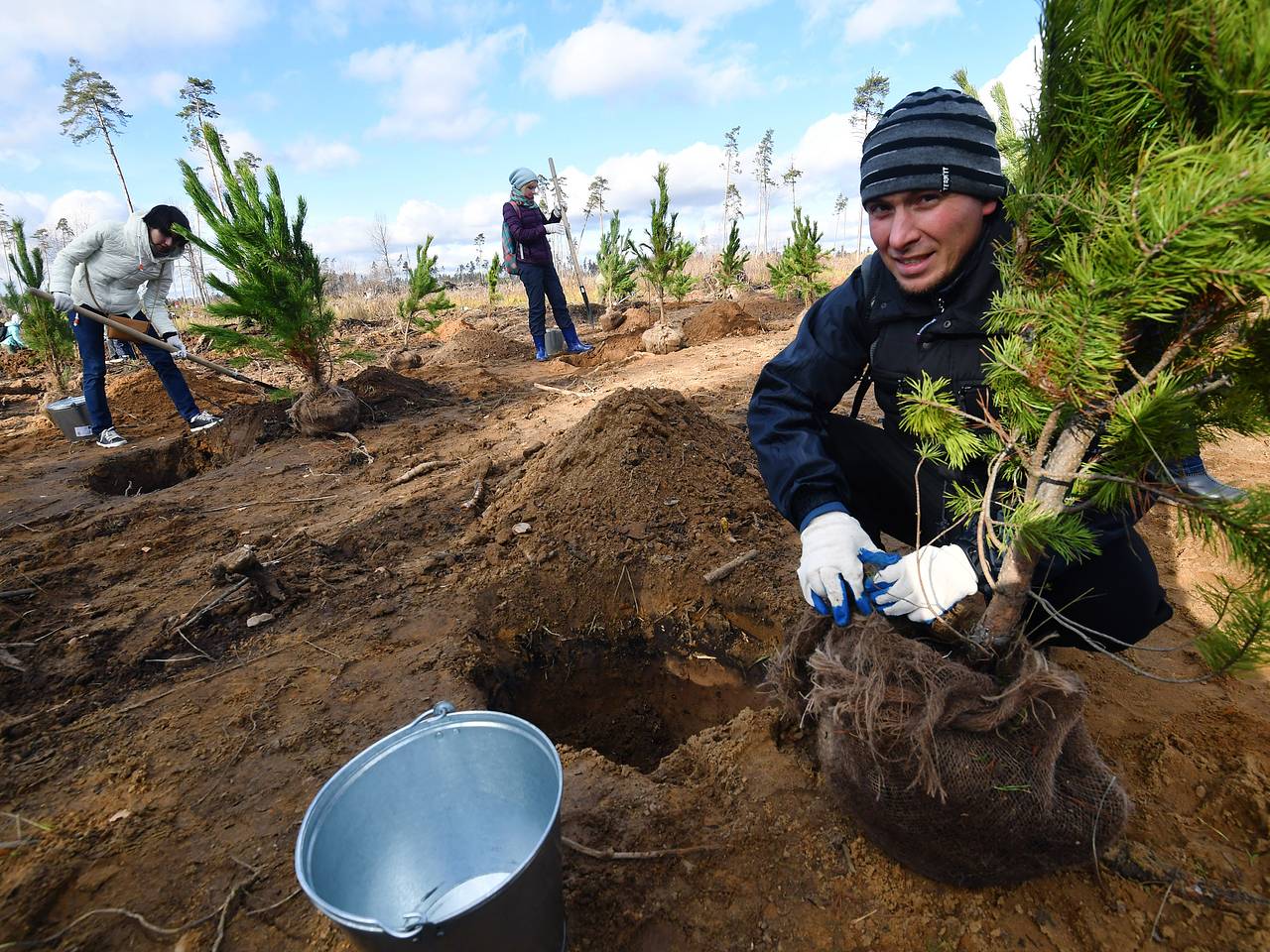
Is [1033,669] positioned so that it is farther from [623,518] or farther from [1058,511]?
[623,518]

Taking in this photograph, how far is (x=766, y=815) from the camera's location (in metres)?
1.52

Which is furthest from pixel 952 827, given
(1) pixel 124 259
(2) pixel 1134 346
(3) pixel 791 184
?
(3) pixel 791 184

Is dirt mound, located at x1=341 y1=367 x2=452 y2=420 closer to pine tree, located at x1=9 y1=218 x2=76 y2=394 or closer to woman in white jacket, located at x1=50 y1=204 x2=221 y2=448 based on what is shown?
woman in white jacket, located at x1=50 y1=204 x2=221 y2=448

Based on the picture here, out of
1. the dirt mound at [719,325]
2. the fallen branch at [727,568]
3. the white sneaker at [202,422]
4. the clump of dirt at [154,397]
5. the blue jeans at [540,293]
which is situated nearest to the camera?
the fallen branch at [727,568]

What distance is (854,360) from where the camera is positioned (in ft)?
6.16

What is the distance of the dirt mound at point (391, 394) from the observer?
19.8 ft

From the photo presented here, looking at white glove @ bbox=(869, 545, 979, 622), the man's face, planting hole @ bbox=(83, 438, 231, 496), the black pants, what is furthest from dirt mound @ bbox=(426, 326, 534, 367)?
white glove @ bbox=(869, 545, 979, 622)

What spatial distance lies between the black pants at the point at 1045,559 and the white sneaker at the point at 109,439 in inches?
272

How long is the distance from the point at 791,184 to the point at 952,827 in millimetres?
47568

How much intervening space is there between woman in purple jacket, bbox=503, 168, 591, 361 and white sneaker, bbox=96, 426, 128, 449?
4.67 m

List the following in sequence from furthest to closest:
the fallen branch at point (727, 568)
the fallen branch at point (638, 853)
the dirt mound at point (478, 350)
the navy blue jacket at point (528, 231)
Result: the dirt mound at point (478, 350) → the navy blue jacket at point (528, 231) → the fallen branch at point (727, 568) → the fallen branch at point (638, 853)

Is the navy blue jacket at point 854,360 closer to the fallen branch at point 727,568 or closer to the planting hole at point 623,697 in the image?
the fallen branch at point 727,568

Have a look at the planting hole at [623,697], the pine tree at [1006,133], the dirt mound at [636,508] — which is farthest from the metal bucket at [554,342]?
the pine tree at [1006,133]

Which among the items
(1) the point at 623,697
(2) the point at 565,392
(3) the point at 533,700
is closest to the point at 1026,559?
(1) the point at 623,697
